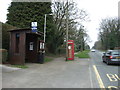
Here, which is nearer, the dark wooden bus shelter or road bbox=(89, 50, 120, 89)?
road bbox=(89, 50, 120, 89)

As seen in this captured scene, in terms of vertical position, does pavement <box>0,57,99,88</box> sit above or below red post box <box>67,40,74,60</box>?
below

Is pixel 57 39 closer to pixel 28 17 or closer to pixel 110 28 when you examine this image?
pixel 28 17

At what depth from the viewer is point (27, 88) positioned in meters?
5.36

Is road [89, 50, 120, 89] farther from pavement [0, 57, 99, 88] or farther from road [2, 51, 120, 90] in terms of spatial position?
pavement [0, 57, 99, 88]

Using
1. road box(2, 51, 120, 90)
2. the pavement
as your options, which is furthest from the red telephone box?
the pavement

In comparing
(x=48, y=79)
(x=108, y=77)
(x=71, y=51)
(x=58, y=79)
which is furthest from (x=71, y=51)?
(x=48, y=79)

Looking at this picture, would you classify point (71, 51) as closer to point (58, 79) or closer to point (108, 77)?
point (108, 77)

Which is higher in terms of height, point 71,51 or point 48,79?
point 71,51

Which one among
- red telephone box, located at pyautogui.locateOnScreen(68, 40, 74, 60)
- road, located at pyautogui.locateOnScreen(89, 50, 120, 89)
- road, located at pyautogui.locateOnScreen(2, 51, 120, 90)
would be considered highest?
red telephone box, located at pyautogui.locateOnScreen(68, 40, 74, 60)

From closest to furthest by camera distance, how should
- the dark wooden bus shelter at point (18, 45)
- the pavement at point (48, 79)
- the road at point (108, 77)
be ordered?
the pavement at point (48, 79) < the road at point (108, 77) < the dark wooden bus shelter at point (18, 45)

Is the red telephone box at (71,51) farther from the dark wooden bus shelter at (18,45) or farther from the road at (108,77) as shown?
the road at (108,77)

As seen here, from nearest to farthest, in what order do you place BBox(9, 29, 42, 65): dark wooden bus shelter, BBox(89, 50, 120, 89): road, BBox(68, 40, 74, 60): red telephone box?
BBox(89, 50, 120, 89): road
BBox(9, 29, 42, 65): dark wooden bus shelter
BBox(68, 40, 74, 60): red telephone box

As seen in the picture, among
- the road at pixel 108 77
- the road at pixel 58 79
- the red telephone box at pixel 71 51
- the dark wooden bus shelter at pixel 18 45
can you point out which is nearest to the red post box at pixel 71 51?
the red telephone box at pixel 71 51

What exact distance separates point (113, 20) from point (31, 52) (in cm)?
4859
